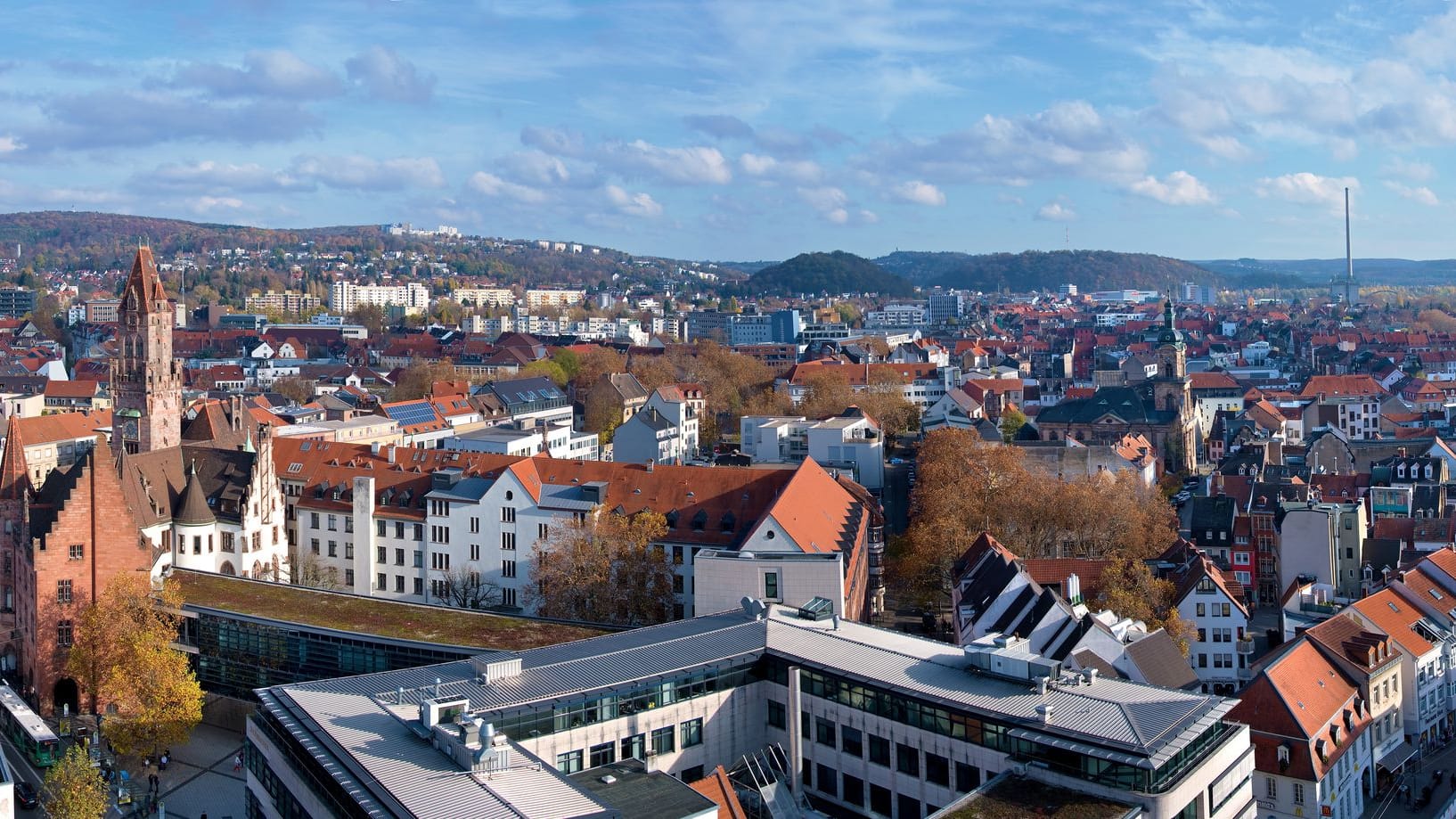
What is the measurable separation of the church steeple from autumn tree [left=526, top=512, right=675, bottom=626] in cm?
2429

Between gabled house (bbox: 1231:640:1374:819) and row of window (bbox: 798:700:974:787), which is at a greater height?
row of window (bbox: 798:700:974:787)

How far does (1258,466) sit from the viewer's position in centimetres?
9581

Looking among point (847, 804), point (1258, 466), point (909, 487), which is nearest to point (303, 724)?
point (847, 804)

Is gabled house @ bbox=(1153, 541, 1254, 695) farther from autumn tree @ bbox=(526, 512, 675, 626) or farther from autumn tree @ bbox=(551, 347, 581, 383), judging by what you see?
autumn tree @ bbox=(551, 347, 581, 383)

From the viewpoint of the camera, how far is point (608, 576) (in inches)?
2382

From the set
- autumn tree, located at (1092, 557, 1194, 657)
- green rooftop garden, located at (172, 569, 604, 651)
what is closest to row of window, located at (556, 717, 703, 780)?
green rooftop garden, located at (172, 569, 604, 651)

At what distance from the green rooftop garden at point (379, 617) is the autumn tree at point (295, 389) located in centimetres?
8143

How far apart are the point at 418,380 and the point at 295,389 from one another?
13.0 m

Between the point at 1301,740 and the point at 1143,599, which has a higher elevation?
the point at 1143,599

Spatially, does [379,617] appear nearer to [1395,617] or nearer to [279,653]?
[279,653]

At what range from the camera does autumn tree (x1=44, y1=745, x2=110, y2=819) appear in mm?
38219

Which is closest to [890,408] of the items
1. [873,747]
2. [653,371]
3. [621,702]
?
[653,371]

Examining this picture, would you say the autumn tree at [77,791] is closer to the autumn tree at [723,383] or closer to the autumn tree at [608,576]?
the autumn tree at [608,576]

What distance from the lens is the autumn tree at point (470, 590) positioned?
68.6 m
